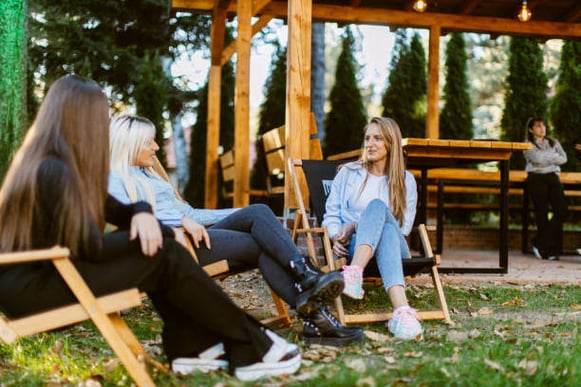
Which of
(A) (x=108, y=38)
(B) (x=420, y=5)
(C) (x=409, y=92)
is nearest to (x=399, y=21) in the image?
(B) (x=420, y=5)

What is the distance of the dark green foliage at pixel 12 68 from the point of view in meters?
5.62

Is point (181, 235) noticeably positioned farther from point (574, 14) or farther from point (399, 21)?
point (574, 14)

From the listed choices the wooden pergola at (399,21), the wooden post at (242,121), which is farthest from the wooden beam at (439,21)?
the wooden post at (242,121)

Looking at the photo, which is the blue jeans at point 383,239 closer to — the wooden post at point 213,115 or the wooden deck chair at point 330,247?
the wooden deck chair at point 330,247

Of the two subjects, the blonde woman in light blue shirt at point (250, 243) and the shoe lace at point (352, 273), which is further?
the shoe lace at point (352, 273)

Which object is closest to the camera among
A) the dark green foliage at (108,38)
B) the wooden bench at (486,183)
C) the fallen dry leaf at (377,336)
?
the fallen dry leaf at (377,336)

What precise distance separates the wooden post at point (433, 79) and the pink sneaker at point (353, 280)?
5.37 meters

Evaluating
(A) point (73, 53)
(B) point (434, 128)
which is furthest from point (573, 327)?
(A) point (73, 53)

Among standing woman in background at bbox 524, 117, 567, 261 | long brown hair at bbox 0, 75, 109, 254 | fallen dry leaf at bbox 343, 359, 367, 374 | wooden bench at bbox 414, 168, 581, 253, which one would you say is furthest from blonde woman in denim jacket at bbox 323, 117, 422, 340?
standing woman in background at bbox 524, 117, 567, 261

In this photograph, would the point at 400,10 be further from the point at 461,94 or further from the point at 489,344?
the point at 489,344

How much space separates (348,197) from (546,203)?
4441mm

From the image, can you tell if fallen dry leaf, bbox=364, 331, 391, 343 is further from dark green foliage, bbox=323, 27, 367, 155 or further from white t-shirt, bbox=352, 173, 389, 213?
dark green foliage, bbox=323, 27, 367, 155

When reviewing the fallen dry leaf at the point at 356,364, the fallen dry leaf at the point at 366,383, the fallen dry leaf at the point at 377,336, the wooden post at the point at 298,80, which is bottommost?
the fallen dry leaf at the point at 377,336

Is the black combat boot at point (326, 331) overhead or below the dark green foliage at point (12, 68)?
below
